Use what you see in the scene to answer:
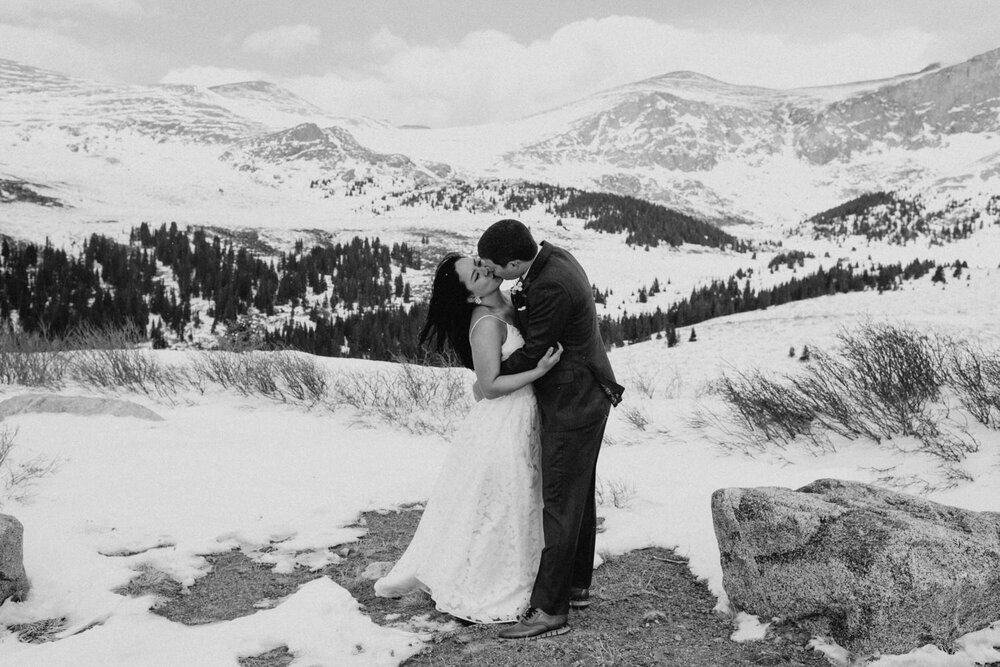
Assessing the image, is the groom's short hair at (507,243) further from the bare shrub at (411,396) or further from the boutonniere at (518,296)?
the bare shrub at (411,396)

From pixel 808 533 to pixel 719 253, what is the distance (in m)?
53.4

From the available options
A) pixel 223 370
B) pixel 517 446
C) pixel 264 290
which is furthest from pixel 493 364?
pixel 264 290

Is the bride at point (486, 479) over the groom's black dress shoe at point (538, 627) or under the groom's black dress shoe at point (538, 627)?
over

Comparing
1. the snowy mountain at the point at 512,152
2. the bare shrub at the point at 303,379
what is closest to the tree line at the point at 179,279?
the snowy mountain at the point at 512,152

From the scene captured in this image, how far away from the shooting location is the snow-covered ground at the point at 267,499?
3299mm

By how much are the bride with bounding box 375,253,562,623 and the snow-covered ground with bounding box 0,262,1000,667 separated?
42 centimetres

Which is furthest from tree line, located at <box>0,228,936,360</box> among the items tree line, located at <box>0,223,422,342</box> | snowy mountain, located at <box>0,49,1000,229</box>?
snowy mountain, located at <box>0,49,1000,229</box>

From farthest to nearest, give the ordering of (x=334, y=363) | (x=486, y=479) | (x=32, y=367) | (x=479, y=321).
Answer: (x=334, y=363)
(x=32, y=367)
(x=486, y=479)
(x=479, y=321)

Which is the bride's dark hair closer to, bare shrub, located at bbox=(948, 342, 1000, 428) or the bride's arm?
the bride's arm

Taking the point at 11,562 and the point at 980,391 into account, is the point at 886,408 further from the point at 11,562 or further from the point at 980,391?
the point at 11,562

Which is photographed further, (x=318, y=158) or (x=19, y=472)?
(x=318, y=158)

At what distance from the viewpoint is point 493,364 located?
11.0ft

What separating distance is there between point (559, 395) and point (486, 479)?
0.64 metres

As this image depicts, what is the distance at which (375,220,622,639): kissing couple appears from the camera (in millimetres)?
3252
